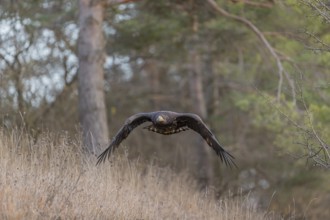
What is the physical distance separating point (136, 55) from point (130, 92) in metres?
2.06

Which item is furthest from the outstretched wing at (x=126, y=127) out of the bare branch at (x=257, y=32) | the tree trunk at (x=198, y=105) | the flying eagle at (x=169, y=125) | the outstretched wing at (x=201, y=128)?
the tree trunk at (x=198, y=105)

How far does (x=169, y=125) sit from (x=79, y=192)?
1.70 m

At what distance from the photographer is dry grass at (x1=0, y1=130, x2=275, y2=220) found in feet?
27.8

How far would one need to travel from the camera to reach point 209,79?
20000 mm

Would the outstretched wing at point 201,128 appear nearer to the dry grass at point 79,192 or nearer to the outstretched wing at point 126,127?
the outstretched wing at point 126,127

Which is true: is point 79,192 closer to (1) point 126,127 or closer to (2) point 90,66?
(1) point 126,127

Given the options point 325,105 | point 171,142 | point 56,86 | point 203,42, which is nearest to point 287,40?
point 325,105

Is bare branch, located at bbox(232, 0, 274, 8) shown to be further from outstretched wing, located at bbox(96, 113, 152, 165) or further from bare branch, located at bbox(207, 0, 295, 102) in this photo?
outstretched wing, located at bbox(96, 113, 152, 165)

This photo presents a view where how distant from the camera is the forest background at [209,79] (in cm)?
1323

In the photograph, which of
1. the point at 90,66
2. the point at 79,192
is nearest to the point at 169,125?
the point at 79,192

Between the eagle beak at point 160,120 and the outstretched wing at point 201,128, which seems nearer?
the eagle beak at point 160,120

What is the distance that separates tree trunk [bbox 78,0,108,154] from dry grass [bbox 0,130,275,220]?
1698mm

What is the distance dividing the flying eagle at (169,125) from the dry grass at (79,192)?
1.50ft

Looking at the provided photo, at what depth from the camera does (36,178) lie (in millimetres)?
9023
